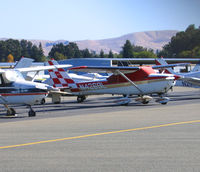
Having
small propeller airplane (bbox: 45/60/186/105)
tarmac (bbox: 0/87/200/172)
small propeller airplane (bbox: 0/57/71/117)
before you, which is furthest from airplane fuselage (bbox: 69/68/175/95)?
tarmac (bbox: 0/87/200/172)

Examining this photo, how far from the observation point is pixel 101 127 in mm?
12109

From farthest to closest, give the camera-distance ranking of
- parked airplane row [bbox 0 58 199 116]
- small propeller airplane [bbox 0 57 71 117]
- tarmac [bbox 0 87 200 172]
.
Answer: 1. parked airplane row [bbox 0 58 199 116]
2. small propeller airplane [bbox 0 57 71 117]
3. tarmac [bbox 0 87 200 172]

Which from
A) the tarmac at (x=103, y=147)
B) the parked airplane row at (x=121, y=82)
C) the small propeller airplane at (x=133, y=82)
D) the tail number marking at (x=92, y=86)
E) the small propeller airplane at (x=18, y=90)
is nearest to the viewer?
the tarmac at (x=103, y=147)

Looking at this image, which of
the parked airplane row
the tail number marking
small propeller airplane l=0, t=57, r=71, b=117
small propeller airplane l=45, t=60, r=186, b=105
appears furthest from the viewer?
the tail number marking

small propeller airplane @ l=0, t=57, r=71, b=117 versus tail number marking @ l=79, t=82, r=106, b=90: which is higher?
small propeller airplane @ l=0, t=57, r=71, b=117

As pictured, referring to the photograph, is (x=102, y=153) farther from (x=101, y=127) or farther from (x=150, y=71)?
(x=150, y=71)

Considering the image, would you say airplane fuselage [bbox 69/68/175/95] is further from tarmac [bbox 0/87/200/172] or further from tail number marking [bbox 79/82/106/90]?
tarmac [bbox 0/87/200/172]

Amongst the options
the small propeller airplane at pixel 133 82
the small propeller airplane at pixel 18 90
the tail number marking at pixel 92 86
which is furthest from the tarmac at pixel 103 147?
the tail number marking at pixel 92 86

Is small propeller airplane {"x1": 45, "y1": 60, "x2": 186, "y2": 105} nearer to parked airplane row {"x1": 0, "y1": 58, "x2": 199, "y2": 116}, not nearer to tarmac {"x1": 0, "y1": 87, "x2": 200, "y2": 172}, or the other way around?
parked airplane row {"x1": 0, "y1": 58, "x2": 199, "y2": 116}

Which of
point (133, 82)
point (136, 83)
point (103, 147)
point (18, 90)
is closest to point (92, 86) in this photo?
point (133, 82)

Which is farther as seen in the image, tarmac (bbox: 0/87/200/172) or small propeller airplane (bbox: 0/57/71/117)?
small propeller airplane (bbox: 0/57/71/117)

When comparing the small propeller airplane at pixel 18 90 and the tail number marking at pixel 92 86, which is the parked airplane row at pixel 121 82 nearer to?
the tail number marking at pixel 92 86

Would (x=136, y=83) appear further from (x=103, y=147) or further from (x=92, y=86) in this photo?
(x=103, y=147)

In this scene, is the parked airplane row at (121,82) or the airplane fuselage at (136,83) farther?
the airplane fuselage at (136,83)
